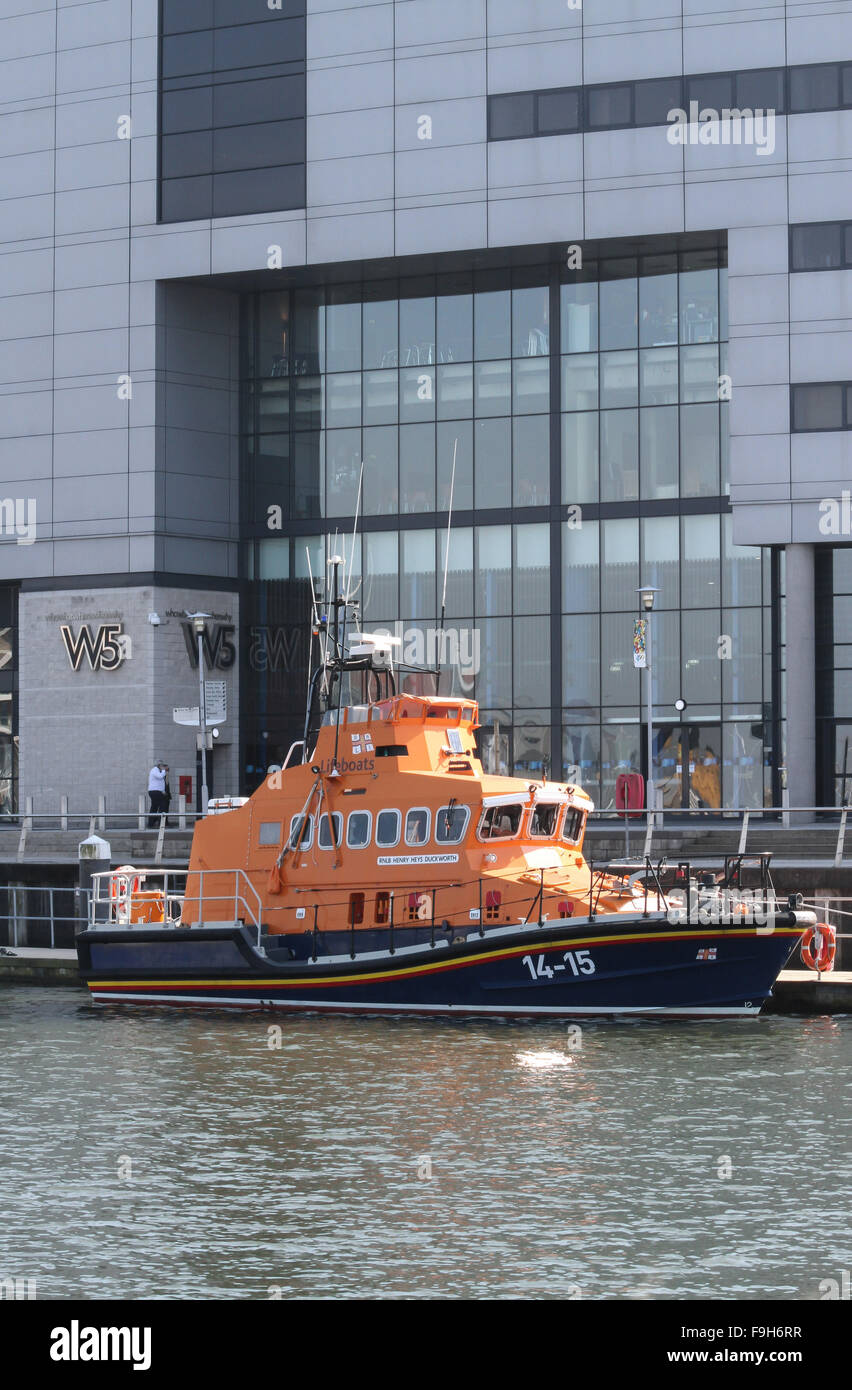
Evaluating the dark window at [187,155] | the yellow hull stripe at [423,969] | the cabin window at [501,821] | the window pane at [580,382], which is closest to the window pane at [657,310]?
the window pane at [580,382]

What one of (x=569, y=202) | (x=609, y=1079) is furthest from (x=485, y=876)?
(x=569, y=202)

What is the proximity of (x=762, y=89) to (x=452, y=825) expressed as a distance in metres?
25.3

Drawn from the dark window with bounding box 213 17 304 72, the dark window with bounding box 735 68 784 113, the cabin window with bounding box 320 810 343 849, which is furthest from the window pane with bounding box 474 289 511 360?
the cabin window with bounding box 320 810 343 849

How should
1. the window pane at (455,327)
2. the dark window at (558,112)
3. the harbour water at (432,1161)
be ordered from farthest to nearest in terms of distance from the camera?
the window pane at (455,327)
the dark window at (558,112)
the harbour water at (432,1161)

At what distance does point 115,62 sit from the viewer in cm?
5103

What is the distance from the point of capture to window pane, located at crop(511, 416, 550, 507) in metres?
49.1

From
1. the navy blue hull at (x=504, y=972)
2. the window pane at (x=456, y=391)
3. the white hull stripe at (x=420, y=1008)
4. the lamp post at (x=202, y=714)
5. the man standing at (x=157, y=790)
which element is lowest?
the white hull stripe at (x=420, y=1008)

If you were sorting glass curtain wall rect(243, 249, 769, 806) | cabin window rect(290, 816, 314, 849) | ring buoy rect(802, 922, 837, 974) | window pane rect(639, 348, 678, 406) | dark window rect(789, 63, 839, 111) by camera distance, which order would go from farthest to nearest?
window pane rect(639, 348, 678, 406)
glass curtain wall rect(243, 249, 769, 806)
dark window rect(789, 63, 839, 111)
cabin window rect(290, 816, 314, 849)
ring buoy rect(802, 922, 837, 974)

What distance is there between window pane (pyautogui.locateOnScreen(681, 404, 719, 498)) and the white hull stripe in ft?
78.2

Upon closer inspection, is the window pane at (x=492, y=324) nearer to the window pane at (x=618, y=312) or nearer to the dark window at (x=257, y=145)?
the window pane at (x=618, y=312)

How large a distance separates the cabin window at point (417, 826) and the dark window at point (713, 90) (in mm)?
24744

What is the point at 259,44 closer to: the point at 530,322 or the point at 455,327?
the point at 455,327

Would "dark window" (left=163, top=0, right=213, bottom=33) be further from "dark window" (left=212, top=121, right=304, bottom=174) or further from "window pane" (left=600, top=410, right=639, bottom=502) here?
"window pane" (left=600, top=410, right=639, bottom=502)

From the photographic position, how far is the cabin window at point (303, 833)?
92.3 ft
